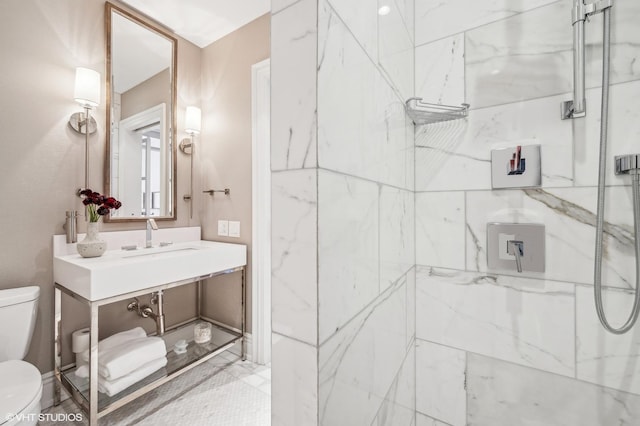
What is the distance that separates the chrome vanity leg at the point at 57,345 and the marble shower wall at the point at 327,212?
166 cm

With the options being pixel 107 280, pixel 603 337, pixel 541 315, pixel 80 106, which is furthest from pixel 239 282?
pixel 603 337

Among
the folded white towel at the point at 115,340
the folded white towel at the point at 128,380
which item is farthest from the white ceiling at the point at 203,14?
the folded white towel at the point at 128,380

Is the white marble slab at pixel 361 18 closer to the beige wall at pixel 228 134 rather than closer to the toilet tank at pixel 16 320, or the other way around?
the beige wall at pixel 228 134

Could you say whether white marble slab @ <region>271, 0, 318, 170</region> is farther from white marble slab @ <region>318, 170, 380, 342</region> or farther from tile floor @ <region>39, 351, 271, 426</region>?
tile floor @ <region>39, 351, 271, 426</region>

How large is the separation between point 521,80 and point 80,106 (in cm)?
225

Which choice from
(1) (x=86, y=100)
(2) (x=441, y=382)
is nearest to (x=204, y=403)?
(2) (x=441, y=382)

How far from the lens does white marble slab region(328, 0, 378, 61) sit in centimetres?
55

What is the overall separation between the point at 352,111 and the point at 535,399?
1061 mm

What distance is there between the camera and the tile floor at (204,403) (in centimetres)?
141

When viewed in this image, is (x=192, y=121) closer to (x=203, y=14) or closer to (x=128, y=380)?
(x=203, y=14)

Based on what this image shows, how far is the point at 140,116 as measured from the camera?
6.34 ft

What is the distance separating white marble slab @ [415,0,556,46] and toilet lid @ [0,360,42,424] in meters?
1.94

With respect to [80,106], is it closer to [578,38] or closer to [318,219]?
[318,219]

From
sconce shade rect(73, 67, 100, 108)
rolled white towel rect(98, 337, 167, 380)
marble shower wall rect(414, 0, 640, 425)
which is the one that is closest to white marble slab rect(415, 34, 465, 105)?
marble shower wall rect(414, 0, 640, 425)
